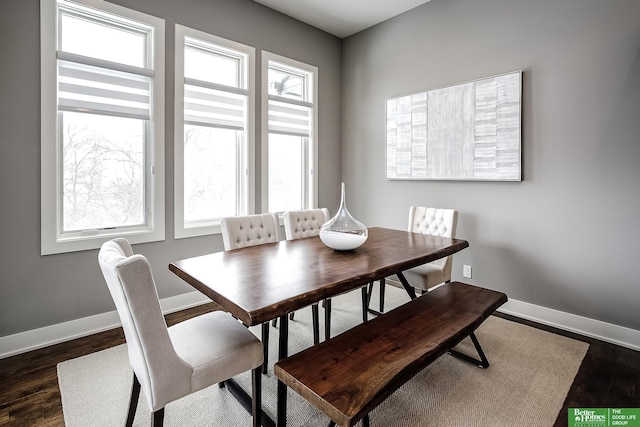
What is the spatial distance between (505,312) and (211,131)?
332 cm

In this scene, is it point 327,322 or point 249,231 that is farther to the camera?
point 249,231

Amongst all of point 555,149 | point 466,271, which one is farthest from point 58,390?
point 555,149

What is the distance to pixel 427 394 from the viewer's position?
193 cm

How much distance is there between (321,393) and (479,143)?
280cm

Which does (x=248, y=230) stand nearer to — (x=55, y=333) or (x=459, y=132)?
(x=55, y=333)

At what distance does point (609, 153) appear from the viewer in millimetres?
2541

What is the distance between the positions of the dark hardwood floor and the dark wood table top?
103 cm

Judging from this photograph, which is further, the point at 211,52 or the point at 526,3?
the point at 211,52

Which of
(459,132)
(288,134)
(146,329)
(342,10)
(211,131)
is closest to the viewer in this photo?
(146,329)

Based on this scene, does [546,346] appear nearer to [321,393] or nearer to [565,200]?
[565,200]

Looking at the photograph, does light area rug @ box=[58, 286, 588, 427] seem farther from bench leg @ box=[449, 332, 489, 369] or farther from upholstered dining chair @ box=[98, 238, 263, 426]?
upholstered dining chair @ box=[98, 238, 263, 426]

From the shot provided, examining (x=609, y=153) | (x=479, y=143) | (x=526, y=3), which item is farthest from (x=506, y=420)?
(x=526, y=3)

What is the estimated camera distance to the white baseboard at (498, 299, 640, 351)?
2.51 meters
